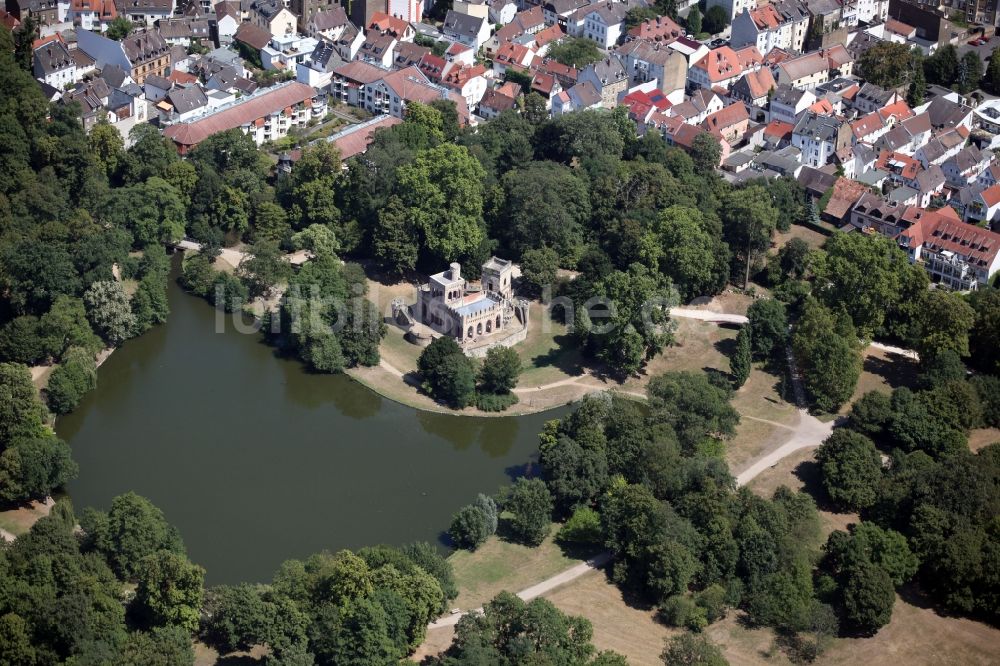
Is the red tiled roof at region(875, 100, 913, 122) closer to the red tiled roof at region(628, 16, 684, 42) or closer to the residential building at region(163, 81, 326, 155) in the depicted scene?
the red tiled roof at region(628, 16, 684, 42)

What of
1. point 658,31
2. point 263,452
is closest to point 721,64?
point 658,31

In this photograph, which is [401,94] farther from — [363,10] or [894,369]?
[894,369]

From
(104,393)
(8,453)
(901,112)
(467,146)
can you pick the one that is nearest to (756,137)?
(901,112)

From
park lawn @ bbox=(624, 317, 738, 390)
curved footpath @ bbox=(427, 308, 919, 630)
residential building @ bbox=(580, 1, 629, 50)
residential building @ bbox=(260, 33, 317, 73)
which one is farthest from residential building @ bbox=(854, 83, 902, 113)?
residential building @ bbox=(260, 33, 317, 73)

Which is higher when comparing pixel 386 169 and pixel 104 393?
pixel 386 169

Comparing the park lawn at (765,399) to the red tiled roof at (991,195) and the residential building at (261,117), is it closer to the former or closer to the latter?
the red tiled roof at (991,195)

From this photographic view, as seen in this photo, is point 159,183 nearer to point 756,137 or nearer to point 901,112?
point 756,137
